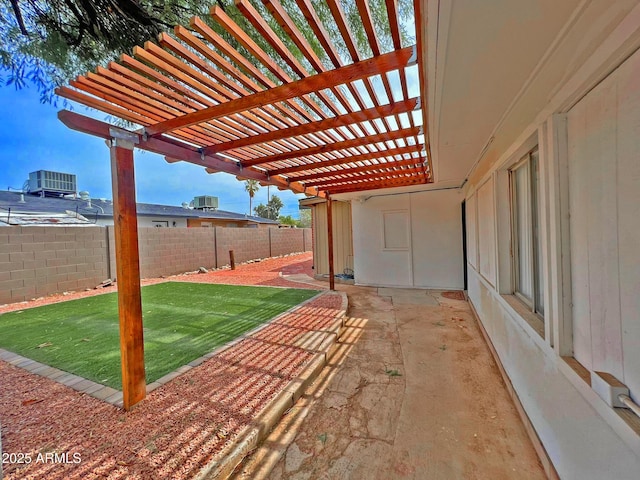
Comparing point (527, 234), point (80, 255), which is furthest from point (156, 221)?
point (527, 234)

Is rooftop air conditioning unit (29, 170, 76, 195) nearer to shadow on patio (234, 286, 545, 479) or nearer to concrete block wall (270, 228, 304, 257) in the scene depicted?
concrete block wall (270, 228, 304, 257)

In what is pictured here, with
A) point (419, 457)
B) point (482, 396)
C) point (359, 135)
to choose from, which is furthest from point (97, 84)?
point (482, 396)

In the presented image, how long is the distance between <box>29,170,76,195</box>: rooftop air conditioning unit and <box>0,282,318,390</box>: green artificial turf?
12077mm

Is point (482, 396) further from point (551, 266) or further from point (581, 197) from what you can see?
point (581, 197)

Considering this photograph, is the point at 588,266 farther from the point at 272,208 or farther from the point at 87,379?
the point at 272,208

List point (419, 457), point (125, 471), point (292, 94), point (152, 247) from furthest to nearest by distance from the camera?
point (152, 247)
point (292, 94)
point (419, 457)
point (125, 471)

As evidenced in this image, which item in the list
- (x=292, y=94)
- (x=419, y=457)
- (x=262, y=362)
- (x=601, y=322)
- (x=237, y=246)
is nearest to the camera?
(x=601, y=322)

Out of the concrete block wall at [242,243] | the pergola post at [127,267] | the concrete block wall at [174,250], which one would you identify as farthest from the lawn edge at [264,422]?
the concrete block wall at [242,243]

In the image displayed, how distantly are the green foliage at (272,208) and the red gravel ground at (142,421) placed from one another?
113ft

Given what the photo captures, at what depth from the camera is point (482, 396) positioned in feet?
8.25

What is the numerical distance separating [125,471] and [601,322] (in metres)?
2.69

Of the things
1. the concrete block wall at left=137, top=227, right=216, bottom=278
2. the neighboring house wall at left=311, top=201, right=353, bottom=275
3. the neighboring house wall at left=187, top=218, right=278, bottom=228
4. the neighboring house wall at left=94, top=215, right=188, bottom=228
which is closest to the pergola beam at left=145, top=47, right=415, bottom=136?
the neighboring house wall at left=311, top=201, right=353, bottom=275

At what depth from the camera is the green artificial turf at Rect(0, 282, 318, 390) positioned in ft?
9.99

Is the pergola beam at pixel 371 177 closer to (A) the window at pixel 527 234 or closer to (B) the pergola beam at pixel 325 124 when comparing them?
(A) the window at pixel 527 234
